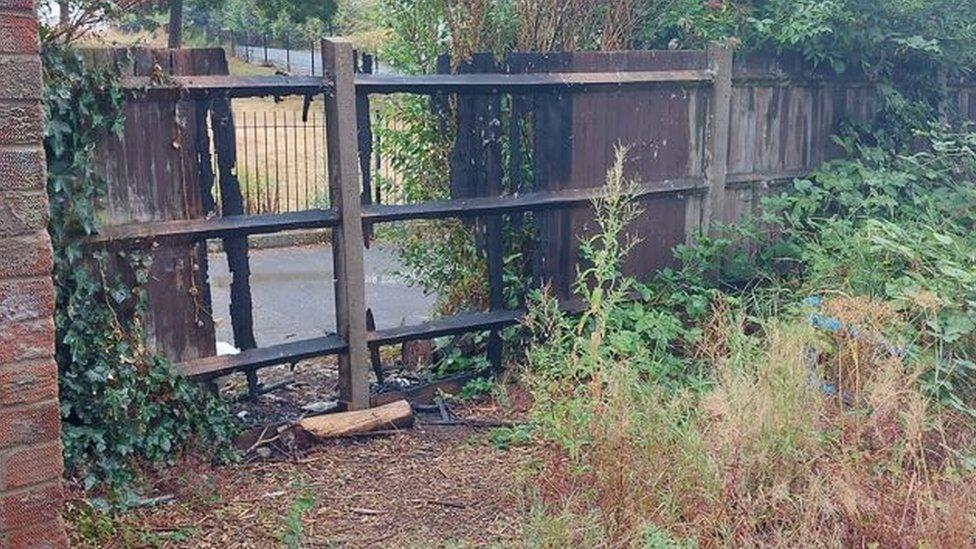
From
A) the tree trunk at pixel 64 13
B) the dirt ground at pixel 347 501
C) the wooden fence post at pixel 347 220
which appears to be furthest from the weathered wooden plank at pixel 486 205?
the tree trunk at pixel 64 13

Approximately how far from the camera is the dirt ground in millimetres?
3375

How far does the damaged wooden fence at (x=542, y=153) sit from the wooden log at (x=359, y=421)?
0.39 ft

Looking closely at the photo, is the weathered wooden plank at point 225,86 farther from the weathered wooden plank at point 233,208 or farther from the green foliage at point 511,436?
the green foliage at point 511,436

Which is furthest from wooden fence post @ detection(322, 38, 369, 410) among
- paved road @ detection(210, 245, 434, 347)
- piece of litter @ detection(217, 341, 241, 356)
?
paved road @ detection(210, 245, 434, 347)

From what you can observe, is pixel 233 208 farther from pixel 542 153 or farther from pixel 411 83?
pixel 542 153

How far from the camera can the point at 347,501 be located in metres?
3.78

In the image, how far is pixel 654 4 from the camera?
225 inches

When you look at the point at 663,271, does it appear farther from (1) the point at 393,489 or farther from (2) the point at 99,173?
(2) the point at 99,173

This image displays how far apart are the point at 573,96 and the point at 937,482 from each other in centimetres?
262

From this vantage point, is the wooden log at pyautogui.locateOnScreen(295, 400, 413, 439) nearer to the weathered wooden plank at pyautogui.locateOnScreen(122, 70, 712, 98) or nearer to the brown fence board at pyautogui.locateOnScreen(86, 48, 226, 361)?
the brown fence board at pyautogui.locateOnScreen(86, 48, 226, 361)

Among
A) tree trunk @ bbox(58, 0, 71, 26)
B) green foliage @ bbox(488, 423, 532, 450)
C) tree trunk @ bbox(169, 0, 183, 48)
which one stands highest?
tree trunk @ bbox(169, 0, 183, 48)

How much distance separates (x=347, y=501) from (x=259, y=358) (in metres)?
0.88

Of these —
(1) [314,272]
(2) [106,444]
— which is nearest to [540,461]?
(2) [106,444]

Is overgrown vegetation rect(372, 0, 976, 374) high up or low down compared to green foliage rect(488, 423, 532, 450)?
up
